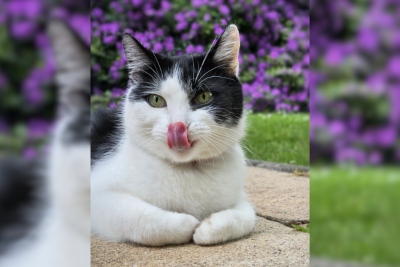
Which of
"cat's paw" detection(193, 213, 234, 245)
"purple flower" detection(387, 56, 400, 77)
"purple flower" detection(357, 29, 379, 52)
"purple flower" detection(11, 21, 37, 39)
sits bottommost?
"cat's paw" detection(193, 213, 234, 245)

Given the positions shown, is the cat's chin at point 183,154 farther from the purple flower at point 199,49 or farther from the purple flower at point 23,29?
the purple flower at point 23,29

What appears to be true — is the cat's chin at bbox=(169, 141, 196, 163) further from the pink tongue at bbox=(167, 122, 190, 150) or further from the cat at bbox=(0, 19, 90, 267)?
the cat at bbox=(0, 19, 90, 267)

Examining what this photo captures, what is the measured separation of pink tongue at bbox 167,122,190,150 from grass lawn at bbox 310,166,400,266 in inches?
18.1

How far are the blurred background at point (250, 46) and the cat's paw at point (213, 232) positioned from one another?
0.39 m

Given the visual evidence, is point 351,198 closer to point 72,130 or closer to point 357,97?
point 357,97

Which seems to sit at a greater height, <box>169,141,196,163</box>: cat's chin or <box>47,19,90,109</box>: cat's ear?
<box>47,19,90,109</box>: cat's ear

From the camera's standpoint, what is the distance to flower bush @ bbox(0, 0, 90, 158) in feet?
2.68

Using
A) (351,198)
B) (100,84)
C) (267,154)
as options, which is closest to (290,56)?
(267,154)

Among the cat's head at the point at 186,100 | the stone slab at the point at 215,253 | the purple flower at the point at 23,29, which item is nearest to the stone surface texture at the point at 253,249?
the stone slab at the point at 215,253

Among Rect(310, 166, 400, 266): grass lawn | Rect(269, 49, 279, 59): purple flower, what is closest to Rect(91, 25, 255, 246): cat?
Rect(269, 49, 279, 59): purple flower

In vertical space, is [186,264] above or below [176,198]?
below

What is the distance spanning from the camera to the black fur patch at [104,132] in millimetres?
1506

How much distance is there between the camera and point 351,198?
104 cm

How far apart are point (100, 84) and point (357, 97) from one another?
3.10 ft
